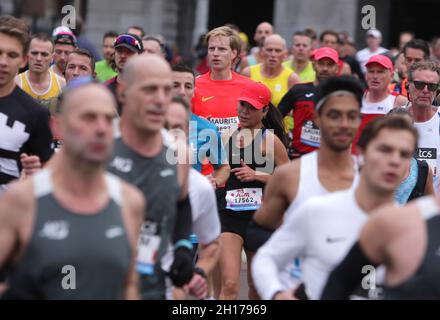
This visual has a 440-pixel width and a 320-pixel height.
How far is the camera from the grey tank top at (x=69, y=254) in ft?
15.1

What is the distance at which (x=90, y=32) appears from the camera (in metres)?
29.2

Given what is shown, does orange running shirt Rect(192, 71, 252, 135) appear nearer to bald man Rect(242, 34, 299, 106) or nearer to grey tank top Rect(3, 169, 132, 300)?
bald man Rect(242, 34, 299, 106)

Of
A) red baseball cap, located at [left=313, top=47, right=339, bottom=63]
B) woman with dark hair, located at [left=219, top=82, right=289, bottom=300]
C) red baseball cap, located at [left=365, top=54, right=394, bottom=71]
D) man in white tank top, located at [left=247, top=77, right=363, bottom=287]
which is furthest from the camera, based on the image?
red baseball cap, located at [left=313, top=47, right=339, bottom=63]

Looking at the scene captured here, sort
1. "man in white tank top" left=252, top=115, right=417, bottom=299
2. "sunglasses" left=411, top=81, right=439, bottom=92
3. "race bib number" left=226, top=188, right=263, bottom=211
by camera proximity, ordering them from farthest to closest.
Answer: "sunglasses" left=411, top=81, right=439, bottom=92
"race bib number" left=226, top=188, right=263, bottom=211
"man in white tank top" left=252, top=115, right=417, bottom=299

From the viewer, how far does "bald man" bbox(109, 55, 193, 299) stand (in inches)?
220

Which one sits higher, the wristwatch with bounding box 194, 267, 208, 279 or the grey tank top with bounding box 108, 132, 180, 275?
the grey tank top with bounding box 108, 132, 180, 275

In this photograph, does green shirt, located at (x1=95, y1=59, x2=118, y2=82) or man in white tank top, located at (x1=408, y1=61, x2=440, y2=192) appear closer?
man in white tank top, located at (x1=408, y1=61, x2=440, y2=192)

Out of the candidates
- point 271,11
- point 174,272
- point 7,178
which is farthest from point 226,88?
point 271,11

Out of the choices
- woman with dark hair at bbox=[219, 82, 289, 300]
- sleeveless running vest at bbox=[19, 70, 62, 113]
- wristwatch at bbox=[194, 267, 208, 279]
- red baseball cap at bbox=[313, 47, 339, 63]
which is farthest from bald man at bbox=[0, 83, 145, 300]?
red baseball cap at bbox=[313, 47, 339, 63]

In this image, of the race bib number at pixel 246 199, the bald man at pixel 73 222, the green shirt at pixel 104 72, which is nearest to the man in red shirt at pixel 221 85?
the race bib number at pixel 246 199

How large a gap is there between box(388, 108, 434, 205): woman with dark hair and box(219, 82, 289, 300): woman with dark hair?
89 centimetres

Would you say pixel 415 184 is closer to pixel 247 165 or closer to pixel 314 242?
pixel 247 165

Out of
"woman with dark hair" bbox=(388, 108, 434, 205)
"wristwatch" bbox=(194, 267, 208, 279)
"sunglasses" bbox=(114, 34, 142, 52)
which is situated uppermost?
"sunglasses" bbox=(114, 34, 142, 52)
